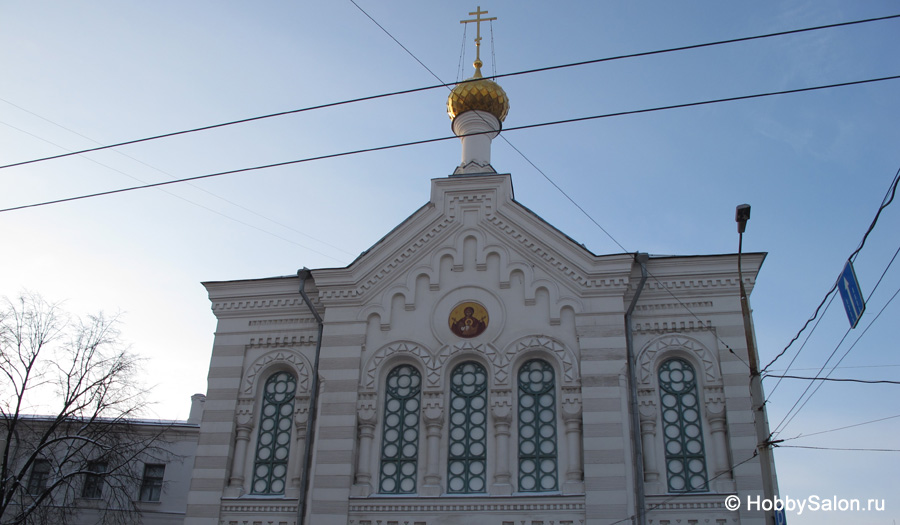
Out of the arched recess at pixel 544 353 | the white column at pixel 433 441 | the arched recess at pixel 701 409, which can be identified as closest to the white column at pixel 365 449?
the white column at pixel 433 441

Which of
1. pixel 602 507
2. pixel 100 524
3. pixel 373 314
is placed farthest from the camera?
pixel 100 524

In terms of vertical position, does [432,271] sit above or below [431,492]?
above

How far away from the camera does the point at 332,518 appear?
46.8ft

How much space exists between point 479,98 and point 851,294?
12.3m

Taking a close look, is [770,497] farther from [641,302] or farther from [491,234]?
[491,234]

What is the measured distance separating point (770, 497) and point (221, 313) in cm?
1171

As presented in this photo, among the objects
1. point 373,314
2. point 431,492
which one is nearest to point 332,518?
point 431,492

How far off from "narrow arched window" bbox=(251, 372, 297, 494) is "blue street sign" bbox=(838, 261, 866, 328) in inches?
422

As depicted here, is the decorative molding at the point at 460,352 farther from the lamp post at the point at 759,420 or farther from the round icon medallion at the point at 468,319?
the lamp post at the point at 759,420

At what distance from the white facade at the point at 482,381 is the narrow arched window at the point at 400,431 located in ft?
0.12

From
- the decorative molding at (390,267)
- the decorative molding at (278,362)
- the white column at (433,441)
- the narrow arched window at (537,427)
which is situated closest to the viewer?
the narrow arched window at (537,427)

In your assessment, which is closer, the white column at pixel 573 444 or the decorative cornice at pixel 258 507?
the white column at pixel 573 444

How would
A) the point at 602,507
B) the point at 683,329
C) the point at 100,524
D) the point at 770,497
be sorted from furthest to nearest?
the point at 100,524 < the point at 683,329 < the point at 602,507 < the point at 770,497

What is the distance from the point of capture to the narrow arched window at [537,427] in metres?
14.2
